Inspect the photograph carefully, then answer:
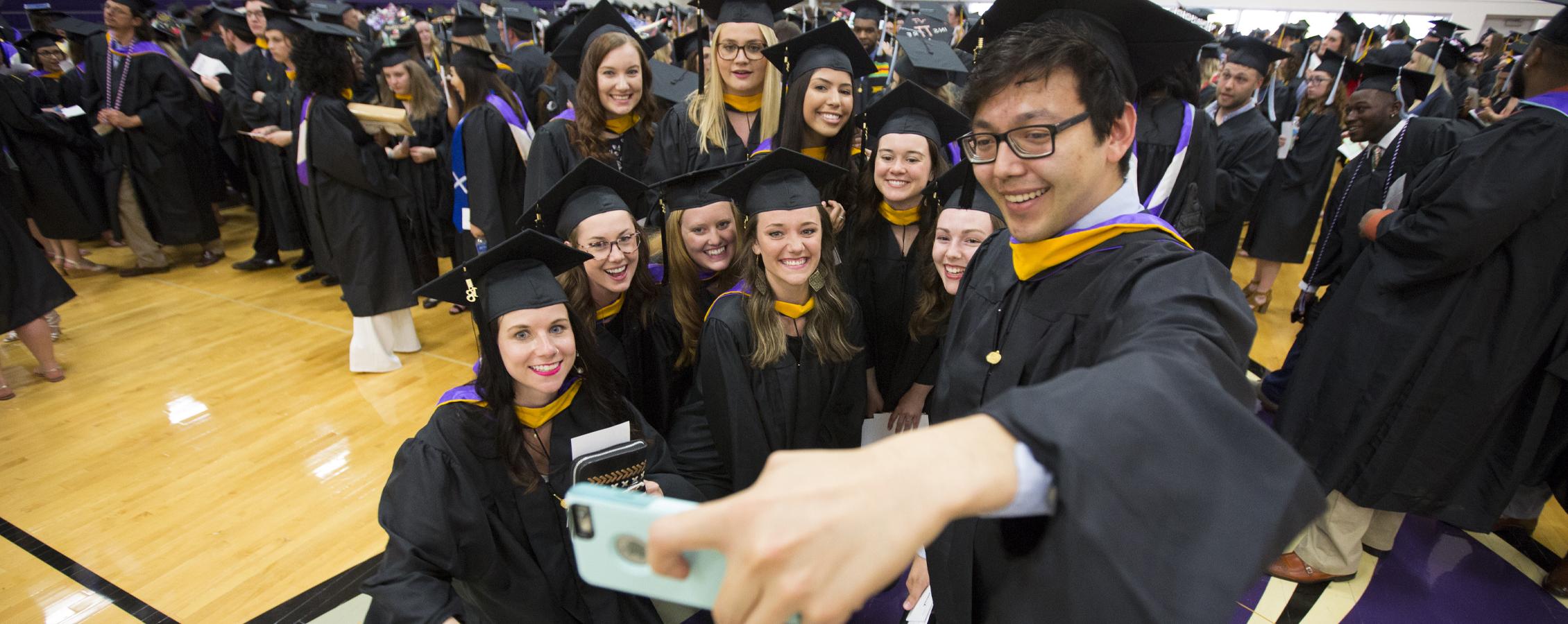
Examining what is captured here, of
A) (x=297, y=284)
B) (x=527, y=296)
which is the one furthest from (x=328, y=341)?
(x=527, y=296)

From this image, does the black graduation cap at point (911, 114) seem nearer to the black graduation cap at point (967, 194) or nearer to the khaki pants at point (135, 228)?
the black graduation cap at point (967, 194)

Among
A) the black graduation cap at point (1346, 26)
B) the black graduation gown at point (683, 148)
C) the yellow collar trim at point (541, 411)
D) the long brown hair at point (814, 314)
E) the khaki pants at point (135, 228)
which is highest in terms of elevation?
the black graduation cap at point (1346, 26)

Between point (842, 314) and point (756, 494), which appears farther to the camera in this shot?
point (842, 314)

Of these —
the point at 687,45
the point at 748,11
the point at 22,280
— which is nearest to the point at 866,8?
the point at 687,45

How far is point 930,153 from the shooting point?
9.36 feet

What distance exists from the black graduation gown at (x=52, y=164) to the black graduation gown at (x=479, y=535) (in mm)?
6091

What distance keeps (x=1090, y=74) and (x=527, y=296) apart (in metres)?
1.56

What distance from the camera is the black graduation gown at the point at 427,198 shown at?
507 centimetres

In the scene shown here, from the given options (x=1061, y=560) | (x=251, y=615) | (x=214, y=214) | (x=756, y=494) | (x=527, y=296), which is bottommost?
(x=251, y=615)

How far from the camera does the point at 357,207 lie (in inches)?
172

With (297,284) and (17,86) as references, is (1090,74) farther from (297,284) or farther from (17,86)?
(17,86)

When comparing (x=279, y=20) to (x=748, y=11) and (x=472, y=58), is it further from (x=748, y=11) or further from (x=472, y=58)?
(x=748, y=11)

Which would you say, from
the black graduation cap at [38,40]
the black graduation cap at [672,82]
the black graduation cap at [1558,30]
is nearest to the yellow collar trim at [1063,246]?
the black graduation cap at [1558,30]

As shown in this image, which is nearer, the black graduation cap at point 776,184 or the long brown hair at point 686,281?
the black graduation cap at point 776,184
